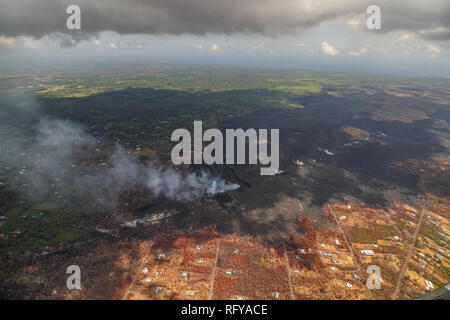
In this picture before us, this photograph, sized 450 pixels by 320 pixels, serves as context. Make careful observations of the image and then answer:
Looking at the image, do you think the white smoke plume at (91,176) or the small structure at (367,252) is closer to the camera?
the small structure at (367,252)

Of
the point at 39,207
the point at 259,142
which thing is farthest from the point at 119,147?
the point at 259,142

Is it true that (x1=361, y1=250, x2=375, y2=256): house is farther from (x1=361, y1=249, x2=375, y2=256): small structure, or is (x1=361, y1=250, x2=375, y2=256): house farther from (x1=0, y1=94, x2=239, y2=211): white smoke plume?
(x1=0, y1=94, x2=239, y2=211): white smoke plume

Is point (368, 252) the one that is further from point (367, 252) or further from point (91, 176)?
point (91, 176)

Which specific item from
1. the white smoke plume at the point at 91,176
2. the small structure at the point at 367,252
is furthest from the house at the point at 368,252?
the white smoke plume at the point at 91,176

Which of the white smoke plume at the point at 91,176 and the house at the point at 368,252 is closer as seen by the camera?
the house at the point at 368,252

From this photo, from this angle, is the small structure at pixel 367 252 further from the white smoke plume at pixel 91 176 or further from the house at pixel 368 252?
the white smoke plume at pixel 91 176

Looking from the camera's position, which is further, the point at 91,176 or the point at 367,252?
the point at 91,176

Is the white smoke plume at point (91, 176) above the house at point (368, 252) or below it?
above

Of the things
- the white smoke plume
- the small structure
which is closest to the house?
the small structure

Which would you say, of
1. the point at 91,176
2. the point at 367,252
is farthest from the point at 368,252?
the point at 91,176

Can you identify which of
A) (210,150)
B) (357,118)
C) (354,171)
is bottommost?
(354,171)
